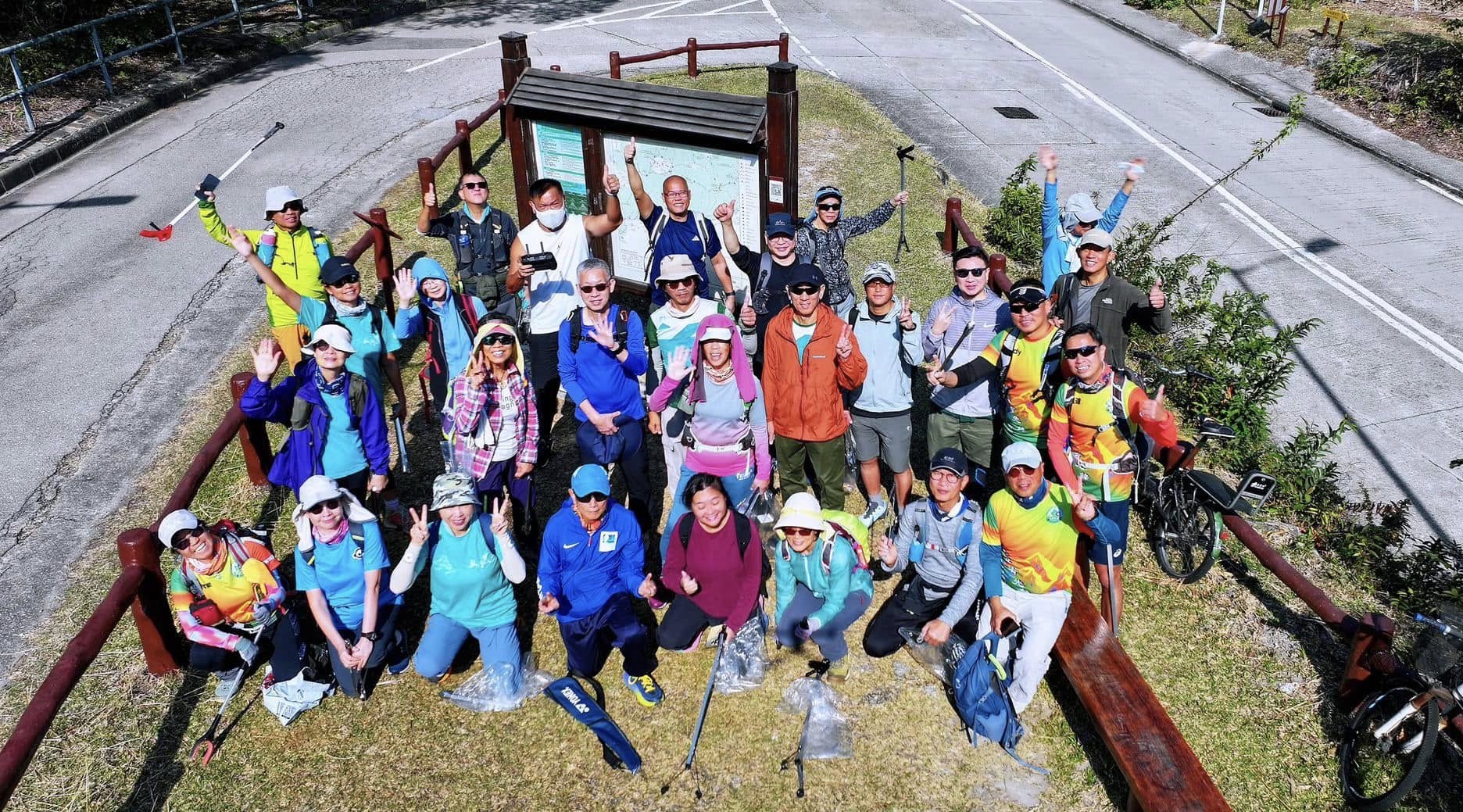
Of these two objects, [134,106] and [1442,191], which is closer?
[1442,191]

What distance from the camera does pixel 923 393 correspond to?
380 inches

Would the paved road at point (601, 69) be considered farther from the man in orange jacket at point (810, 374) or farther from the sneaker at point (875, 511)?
the man in orange jacket at point (810, 374)

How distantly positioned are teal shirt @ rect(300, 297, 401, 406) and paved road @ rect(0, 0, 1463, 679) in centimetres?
249

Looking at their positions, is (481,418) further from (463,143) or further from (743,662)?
(463,143)

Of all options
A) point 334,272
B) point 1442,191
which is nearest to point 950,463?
point 334,272

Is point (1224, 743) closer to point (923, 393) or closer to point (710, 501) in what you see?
point (710, 501)

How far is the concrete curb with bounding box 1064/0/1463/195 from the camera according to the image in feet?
55.5

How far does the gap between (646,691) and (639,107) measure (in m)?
5.62

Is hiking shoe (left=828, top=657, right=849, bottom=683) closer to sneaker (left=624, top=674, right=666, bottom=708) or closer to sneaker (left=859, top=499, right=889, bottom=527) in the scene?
sneaker (left=624, top=674, right=666, bottom=708)

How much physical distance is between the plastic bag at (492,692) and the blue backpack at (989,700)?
8.87 feet

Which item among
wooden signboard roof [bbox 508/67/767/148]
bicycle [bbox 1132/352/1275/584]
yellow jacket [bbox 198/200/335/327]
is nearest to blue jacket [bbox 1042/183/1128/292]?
bicycle [bbox 1132/352/1275/584]

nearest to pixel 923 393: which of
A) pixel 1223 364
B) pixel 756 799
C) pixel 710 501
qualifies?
pixel 1223 364

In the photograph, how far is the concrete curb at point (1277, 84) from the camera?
1692cm

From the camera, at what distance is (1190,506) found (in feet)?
23.6
